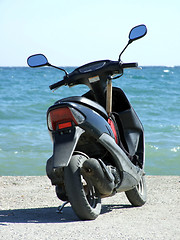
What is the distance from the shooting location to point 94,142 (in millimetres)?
3988

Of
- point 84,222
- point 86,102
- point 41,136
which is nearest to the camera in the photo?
point 84,222

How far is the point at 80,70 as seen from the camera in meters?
4.53

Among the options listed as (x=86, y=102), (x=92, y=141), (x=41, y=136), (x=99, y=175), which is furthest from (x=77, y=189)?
(x=41, y=136)

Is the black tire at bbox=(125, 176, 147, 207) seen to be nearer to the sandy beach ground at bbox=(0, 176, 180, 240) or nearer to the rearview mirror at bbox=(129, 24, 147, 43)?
the sandy beach ground at bbox=(0, 176, 180, 240)

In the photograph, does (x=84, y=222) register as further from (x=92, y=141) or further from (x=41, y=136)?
(x=41, y=136)

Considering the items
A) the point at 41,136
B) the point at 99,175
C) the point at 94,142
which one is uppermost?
the point at 94,142

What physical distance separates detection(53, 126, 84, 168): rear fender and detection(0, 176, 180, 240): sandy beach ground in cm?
47

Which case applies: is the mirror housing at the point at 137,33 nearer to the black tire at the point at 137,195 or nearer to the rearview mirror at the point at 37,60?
the rearview mirror at the point at 37,60

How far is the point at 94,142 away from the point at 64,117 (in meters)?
0.37

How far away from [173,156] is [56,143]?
6131mm

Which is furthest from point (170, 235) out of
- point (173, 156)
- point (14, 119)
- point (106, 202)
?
point (14, 119)

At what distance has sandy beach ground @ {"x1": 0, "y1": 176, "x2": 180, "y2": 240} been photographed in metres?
3.41

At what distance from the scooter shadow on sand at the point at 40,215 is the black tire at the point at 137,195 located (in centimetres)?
10

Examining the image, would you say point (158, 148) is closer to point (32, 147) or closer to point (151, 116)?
point (32, 147)
